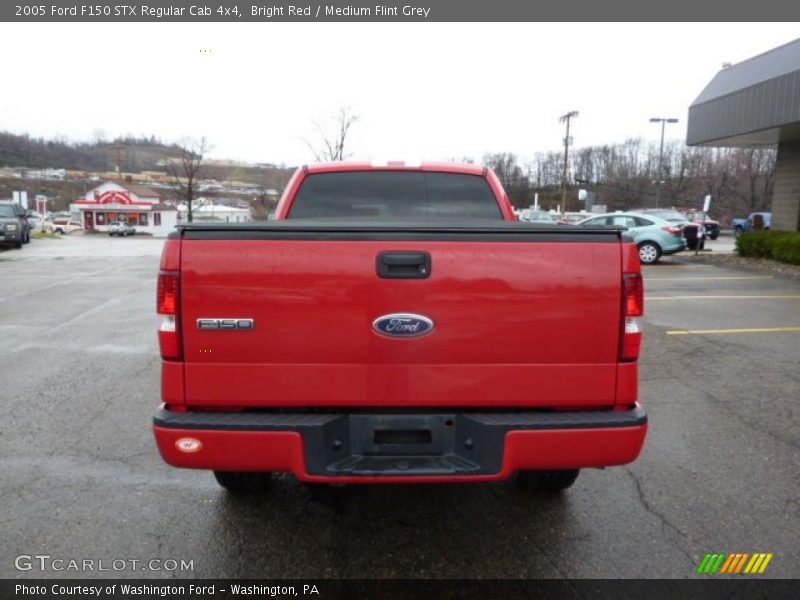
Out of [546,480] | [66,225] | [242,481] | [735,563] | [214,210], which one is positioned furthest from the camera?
[214,210]

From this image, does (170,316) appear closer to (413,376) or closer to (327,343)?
(327,343)

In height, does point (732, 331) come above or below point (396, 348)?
below

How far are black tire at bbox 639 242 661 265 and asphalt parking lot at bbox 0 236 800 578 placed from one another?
1245cm

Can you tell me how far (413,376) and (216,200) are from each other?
100370 mm

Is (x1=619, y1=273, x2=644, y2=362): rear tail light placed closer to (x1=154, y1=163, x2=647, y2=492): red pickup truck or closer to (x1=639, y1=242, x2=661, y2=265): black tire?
(x1=154, y1=163, x2=647, y2=492): red pickup truck

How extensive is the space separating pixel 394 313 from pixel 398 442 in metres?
0.57

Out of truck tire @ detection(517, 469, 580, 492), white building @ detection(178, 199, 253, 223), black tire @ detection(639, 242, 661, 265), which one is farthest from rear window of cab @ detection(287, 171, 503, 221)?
white building @ detection(178, 199, 253, 223)

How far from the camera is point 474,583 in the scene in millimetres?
2654

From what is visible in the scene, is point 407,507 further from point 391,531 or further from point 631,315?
point 631,315

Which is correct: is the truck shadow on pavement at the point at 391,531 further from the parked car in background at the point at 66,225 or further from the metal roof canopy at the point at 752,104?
the parked car in background at the point at 66,225

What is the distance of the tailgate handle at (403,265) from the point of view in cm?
236

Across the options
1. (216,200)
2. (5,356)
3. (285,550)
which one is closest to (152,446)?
(285,550)

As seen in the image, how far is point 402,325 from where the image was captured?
7.86ft

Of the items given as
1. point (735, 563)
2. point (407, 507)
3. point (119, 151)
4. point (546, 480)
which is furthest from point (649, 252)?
point (119, 151)
